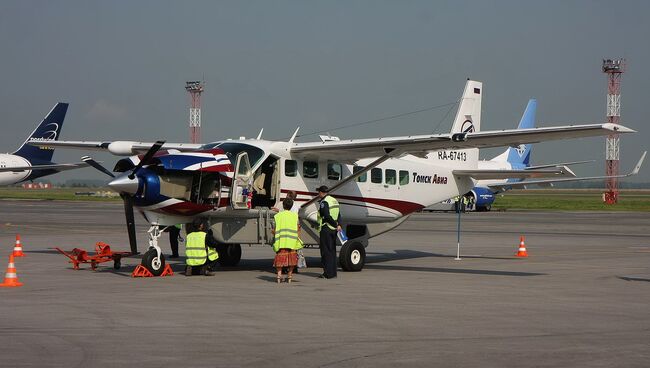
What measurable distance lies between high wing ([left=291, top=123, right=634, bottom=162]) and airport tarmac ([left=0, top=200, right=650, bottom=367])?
2.69m

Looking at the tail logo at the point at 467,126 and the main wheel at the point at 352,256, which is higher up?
the tail logo at the point at 467,126

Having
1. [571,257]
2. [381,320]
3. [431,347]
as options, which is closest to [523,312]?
[381,320]

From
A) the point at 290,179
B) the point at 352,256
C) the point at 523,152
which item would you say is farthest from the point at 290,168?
the point at 523,152

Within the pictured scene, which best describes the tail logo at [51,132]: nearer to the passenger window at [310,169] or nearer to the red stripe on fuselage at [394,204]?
the red stripe on fuselage at [394,204]

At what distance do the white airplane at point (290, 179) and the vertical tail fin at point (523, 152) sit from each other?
121ft

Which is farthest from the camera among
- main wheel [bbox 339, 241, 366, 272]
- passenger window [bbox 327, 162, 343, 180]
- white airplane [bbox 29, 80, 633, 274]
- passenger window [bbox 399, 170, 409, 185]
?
passenger window [bbox 399, 170, 409, 185]

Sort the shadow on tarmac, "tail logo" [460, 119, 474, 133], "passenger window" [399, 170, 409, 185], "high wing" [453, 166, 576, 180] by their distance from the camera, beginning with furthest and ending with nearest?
"tail logo" [460, 119, 474, 133]
"high wing" [453, 166, 576, 180]
"passenger window" [399, 170, 409, 185]
the shadow on tarmac

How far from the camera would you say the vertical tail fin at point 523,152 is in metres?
58.7

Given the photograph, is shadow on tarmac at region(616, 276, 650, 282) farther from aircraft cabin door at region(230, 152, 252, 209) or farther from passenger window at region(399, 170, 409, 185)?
aircraft cabin door at region(230, 152, 252, 209)

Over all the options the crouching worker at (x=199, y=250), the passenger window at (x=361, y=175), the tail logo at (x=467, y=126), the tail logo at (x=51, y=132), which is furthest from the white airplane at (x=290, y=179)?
the tail logo at (x=51, y=132)

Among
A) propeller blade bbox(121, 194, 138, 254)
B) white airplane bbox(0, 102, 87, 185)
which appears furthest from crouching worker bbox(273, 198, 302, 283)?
white airplane bbox(0, 102, 87, 185)

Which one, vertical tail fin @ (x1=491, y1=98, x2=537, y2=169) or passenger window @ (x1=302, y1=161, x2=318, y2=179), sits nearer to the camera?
passenger window @ (x1=302, y1=161, x2=318, y2=179)

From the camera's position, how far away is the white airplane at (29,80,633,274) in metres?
16.8

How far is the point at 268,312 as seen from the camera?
12258 millimetres
